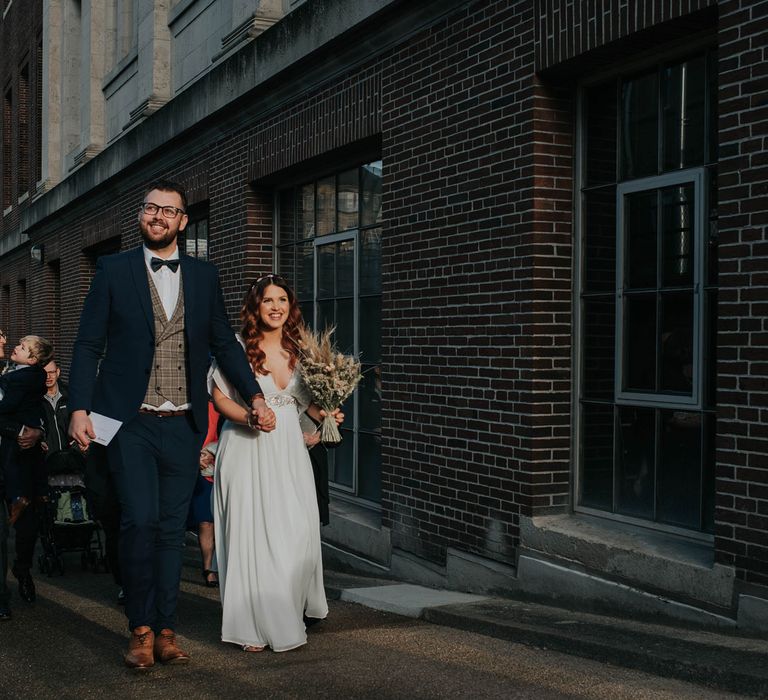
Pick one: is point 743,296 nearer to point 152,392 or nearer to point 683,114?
point 683,114

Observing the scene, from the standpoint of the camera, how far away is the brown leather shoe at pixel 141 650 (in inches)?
201

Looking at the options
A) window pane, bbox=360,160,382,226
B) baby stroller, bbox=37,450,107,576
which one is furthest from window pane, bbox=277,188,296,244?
baby stroller, bbox=37,450,107,576

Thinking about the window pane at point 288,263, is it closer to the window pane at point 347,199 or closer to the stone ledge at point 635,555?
the window pane at point 347,199

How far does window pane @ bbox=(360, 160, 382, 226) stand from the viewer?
9070 mm

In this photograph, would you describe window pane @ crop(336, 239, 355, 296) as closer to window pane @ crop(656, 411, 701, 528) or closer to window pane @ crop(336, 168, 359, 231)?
window pane @ crop(336, 168, 359, 231)

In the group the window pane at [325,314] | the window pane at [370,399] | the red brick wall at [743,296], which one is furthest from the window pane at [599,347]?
the window pane at [325,314]

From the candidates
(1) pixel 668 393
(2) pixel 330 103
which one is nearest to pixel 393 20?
(2) pixel 330 103

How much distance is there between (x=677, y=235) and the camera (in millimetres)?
6043

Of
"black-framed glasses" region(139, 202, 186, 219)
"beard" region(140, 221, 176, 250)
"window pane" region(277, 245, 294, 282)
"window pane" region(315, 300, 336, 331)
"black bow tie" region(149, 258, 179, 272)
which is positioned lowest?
"window pane" region(315, 300, 336, 331)

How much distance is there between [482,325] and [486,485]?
1.01 m

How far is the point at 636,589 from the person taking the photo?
5.83m

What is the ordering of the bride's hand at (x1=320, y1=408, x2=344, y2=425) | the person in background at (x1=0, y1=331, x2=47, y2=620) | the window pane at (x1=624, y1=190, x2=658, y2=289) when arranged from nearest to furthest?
the bride's hand at (x1=320, y1=408, x2=344, y2=425), the window pane at (x1=624, y1=190, x2=658, y2=289), the person in background at (x1=0, y1=331, x2=47, y2=620)

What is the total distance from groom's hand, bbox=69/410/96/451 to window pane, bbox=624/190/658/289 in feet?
10.2

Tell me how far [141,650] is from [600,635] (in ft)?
7.00
